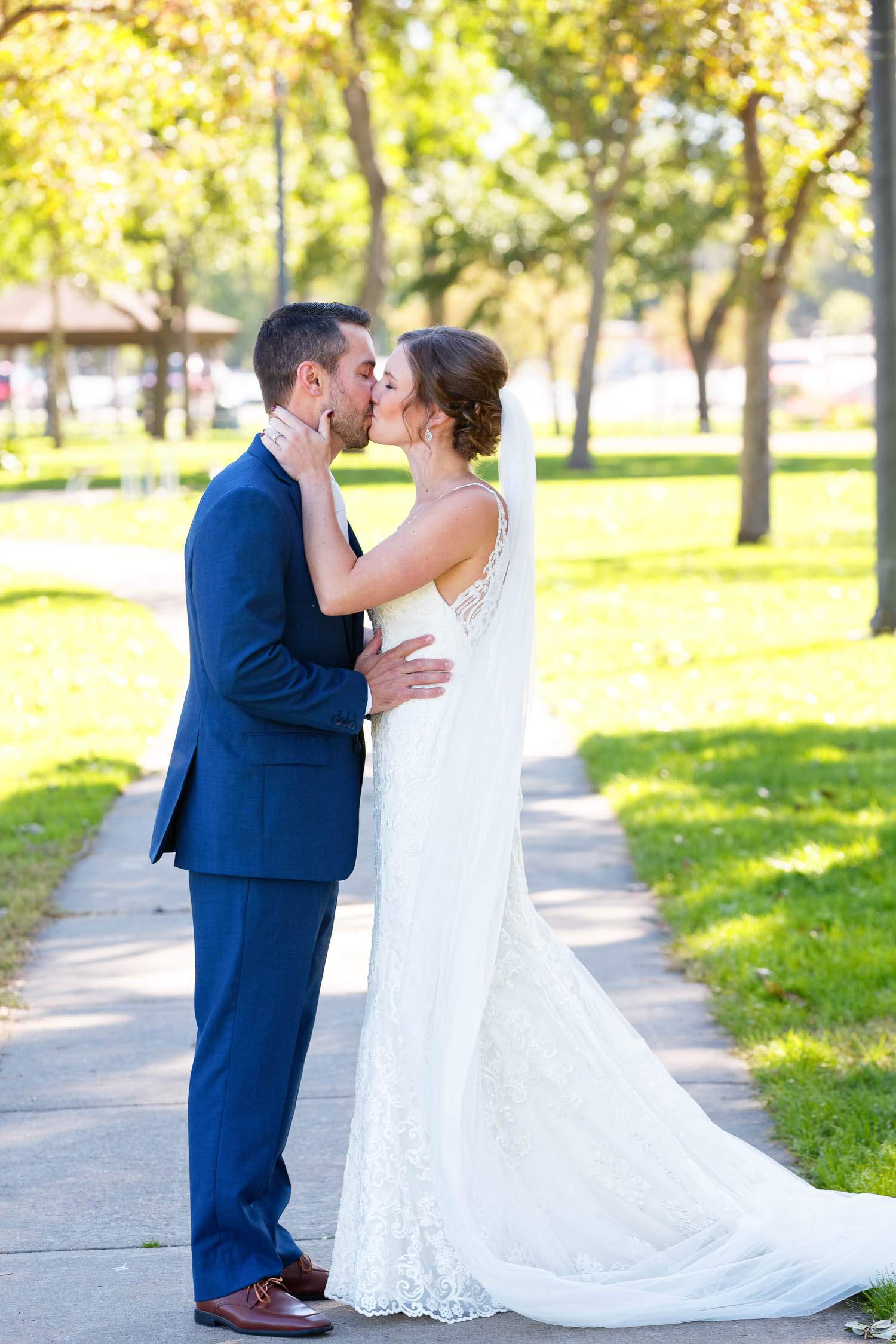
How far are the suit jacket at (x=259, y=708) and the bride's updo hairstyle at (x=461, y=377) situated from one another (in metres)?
0.37

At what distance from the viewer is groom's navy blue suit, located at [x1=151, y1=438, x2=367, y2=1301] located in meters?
3.49

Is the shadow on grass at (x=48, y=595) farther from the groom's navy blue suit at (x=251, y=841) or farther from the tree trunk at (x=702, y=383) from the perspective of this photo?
the tree trunk at (x=702, y=383)

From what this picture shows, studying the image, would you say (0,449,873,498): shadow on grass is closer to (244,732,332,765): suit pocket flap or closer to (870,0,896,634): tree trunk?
(870,0,896,634): tree trunk

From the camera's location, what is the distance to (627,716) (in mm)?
10492

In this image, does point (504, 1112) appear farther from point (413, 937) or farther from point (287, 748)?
point (287, 748)

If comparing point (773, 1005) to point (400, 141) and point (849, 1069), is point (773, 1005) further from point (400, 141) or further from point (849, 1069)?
point (400, 141)

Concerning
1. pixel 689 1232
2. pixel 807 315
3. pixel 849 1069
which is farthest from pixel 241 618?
pixel 807 315

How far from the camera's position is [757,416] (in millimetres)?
19391

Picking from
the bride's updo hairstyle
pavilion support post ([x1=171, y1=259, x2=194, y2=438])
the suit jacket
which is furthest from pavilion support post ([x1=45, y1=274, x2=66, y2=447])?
the suit jacket

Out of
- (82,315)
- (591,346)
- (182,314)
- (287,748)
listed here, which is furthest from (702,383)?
(287,748)

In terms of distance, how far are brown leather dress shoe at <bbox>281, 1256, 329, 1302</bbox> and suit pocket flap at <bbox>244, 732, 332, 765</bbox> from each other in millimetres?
1144

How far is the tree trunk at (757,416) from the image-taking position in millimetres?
19391

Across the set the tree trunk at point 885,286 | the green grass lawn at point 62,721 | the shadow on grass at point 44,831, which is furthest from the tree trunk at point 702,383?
the shadow on grass at point 44,831

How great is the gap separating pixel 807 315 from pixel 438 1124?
500ft
